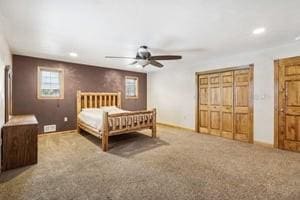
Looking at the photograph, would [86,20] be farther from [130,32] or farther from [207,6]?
[207,6]

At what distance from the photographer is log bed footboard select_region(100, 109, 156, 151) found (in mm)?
3980

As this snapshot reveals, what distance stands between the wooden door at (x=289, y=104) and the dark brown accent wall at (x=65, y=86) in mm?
5239

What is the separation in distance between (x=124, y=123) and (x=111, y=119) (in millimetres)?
391

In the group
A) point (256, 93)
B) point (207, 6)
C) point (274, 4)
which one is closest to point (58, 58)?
point (207, 6)

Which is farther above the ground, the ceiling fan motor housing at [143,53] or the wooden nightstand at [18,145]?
the ceiling fan motor housing at [143,53]

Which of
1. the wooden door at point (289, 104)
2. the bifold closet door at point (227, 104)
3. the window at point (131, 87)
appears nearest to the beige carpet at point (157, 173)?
the wooden door at point (289, 104)

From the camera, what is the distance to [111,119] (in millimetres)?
4113

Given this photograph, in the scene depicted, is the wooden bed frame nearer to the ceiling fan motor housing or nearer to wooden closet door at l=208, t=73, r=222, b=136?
the ceiling fan motor housing

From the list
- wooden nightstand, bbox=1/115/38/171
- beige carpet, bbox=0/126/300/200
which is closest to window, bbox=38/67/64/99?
beige carpet, bbox=0/126/300/200

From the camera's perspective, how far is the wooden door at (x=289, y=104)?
3.78m

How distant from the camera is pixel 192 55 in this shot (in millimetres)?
4887

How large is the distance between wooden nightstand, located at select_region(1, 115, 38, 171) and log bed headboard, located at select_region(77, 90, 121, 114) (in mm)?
2659

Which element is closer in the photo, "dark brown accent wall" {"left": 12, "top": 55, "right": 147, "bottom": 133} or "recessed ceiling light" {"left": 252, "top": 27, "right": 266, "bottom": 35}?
"recessed ceiling light" {"left": 252, "top": 27, "right": 266, "bottom": 35}

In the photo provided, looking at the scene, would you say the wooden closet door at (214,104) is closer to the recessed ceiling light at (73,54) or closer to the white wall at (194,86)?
the white wall at (194,86)
